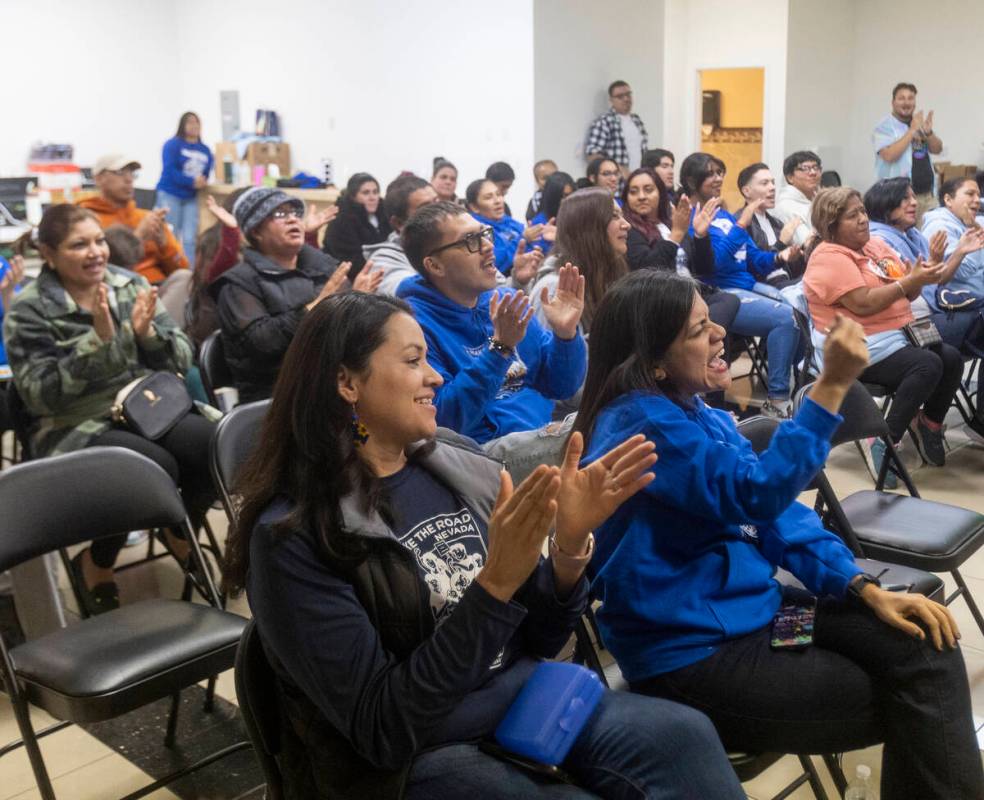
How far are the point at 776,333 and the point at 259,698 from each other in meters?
4.14

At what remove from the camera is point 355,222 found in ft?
20.9

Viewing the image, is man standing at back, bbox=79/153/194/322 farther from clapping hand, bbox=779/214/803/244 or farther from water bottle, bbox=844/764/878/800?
water bottle, bbox=844/764/878/800

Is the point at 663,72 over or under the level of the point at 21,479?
over

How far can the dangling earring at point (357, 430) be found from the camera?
5.19 feet

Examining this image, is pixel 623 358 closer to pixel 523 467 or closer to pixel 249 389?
pixel 523 467

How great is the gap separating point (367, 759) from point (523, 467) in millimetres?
1159

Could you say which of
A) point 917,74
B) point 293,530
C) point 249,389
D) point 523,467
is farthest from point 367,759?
point 917,74

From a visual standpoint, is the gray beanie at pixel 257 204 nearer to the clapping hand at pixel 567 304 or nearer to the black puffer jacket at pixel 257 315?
the black puffer jacket at pixel 257 315

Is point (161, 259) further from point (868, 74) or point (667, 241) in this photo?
point (868, 74)

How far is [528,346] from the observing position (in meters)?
3.04

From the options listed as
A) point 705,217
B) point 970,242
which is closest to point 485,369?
point 705,217

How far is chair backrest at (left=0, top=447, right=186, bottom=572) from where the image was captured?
218cm

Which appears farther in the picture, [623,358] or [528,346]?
[528,346]

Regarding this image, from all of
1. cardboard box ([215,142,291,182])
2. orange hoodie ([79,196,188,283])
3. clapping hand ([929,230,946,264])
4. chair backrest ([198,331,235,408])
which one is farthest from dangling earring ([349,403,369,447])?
cardboard box ([215,142,291,182])
